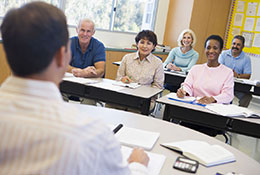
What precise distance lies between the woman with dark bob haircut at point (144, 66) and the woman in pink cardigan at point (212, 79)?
0.45m

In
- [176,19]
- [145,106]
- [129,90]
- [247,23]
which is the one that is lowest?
[145,106]

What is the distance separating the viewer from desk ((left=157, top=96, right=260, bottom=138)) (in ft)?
8.01

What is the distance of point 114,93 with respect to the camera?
9.70ft

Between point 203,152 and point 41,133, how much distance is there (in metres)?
0.99

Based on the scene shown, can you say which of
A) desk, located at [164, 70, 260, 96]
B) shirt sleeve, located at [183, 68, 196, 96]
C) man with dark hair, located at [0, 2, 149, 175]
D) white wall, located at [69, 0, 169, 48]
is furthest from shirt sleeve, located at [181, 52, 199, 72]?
man with dark hair, located at [0, 2, 149, 175]

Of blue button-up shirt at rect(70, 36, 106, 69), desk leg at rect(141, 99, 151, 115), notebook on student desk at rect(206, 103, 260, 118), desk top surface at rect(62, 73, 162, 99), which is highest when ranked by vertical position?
blue button-up shirt at rect(70, 36, 106, 69)

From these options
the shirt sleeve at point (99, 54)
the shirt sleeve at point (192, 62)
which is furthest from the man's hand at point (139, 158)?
the shirt sleeve at point (192, 62)

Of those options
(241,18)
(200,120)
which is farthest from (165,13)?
(200,120)

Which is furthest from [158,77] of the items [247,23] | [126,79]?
[247,23]

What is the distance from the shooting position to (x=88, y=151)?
2.49 feet

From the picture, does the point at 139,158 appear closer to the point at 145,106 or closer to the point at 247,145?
the point at 145,106

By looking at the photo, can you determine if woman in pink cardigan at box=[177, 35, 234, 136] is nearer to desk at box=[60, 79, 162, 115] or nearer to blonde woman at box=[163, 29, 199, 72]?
desk at box=[60, 79, 162, 115]

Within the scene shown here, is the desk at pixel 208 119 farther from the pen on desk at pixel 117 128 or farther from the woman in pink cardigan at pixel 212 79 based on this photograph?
the pen on desk at pixel 117 128

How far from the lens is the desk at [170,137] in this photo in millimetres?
1379
